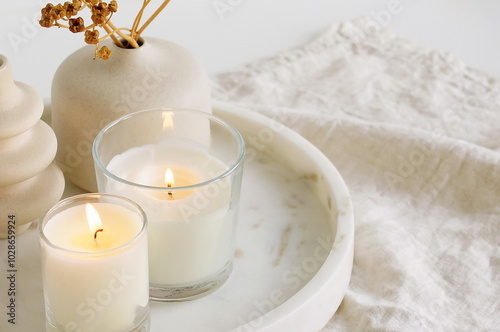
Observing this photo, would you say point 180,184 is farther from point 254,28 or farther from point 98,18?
point 254,28

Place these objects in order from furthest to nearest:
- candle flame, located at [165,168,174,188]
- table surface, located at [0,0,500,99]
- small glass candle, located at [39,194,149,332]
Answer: table surface, located at [0,0,500,99] → candle flame, located at [165,168,174,188] → small glass candle, located at [39,194,149,332]

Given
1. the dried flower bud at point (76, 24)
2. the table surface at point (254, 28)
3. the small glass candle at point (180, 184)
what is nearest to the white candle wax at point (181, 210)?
the small glass candle at point (180, 184)

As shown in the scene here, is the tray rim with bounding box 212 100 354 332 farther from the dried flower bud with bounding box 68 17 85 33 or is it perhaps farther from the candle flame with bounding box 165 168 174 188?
the dried flower bud with bounding box 68 17 85 33

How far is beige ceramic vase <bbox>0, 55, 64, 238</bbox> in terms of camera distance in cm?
61

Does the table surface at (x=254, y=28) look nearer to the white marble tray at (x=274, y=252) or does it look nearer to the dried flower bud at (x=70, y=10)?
the white marble tray at (x=274, y=252)

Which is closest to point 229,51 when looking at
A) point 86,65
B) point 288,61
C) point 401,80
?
point 288,61

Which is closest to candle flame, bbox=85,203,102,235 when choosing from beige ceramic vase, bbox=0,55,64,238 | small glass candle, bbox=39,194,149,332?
small glass candle, bbox=39,194,149,332

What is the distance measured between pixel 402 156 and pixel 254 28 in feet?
1.49

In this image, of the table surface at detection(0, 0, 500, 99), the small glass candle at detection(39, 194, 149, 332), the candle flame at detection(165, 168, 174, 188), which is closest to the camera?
the small glass candle at detection(39, 194, 149, 332)

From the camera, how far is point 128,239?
53cm

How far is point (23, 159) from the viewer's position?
0.63 meters

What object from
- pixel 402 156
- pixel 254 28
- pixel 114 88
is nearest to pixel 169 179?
pixel 114 88

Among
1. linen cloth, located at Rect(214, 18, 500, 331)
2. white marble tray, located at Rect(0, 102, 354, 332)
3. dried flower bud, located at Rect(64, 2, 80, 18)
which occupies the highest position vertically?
dried flower bud, located at Rect(64, 2, 80, 18)

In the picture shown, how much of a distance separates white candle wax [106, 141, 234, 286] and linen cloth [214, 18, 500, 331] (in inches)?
5.2
